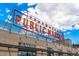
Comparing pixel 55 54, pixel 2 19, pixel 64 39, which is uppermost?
pixel 2 19

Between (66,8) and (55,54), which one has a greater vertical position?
(66,8)

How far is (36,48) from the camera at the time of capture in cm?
405

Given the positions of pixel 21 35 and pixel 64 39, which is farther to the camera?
Answer: pixel 64 39

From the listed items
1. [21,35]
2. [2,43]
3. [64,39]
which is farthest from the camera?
[64,39]

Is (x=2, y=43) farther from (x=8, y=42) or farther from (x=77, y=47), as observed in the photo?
(x=77, y=47)

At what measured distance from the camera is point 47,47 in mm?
4117

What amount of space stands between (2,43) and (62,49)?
48.4 inches

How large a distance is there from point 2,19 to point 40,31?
→ 745 mm

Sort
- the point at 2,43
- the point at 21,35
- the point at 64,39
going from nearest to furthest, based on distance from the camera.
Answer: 1. the point at 2,43
2. the point at 21,35
3. the point at 64,39

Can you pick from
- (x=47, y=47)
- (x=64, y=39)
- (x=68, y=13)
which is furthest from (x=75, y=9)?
(x=47, y=47)

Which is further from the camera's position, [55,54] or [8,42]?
[55,54]

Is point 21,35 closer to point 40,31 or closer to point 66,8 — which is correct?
point 40,31

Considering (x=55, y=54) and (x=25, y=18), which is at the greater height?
(x=25, y=18)

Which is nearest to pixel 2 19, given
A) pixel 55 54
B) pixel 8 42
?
pixel 8 42
